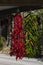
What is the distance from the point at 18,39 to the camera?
4.47 feet

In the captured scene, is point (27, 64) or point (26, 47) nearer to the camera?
point (26, 47)

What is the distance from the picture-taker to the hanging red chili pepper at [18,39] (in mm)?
1330

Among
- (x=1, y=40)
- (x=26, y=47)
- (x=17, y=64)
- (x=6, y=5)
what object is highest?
(x=6, y=5)

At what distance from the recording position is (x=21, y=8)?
1.42 m

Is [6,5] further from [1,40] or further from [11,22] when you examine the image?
[1,40]

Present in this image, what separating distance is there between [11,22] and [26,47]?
0.20 m

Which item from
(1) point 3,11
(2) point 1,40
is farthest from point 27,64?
(1) point 3,11

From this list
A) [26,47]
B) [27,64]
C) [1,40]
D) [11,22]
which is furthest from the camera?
[1,40]

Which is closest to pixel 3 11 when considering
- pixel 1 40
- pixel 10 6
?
pixel 10 6

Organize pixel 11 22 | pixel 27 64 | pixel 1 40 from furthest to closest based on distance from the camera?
pixel 1 40
pixel 27 64
pixel 11 22

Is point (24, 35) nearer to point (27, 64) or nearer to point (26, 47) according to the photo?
point (26, 47)

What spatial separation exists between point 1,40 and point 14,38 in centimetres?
547

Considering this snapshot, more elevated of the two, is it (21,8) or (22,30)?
(21,8)

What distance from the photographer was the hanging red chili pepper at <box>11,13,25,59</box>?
1330 millimetres
